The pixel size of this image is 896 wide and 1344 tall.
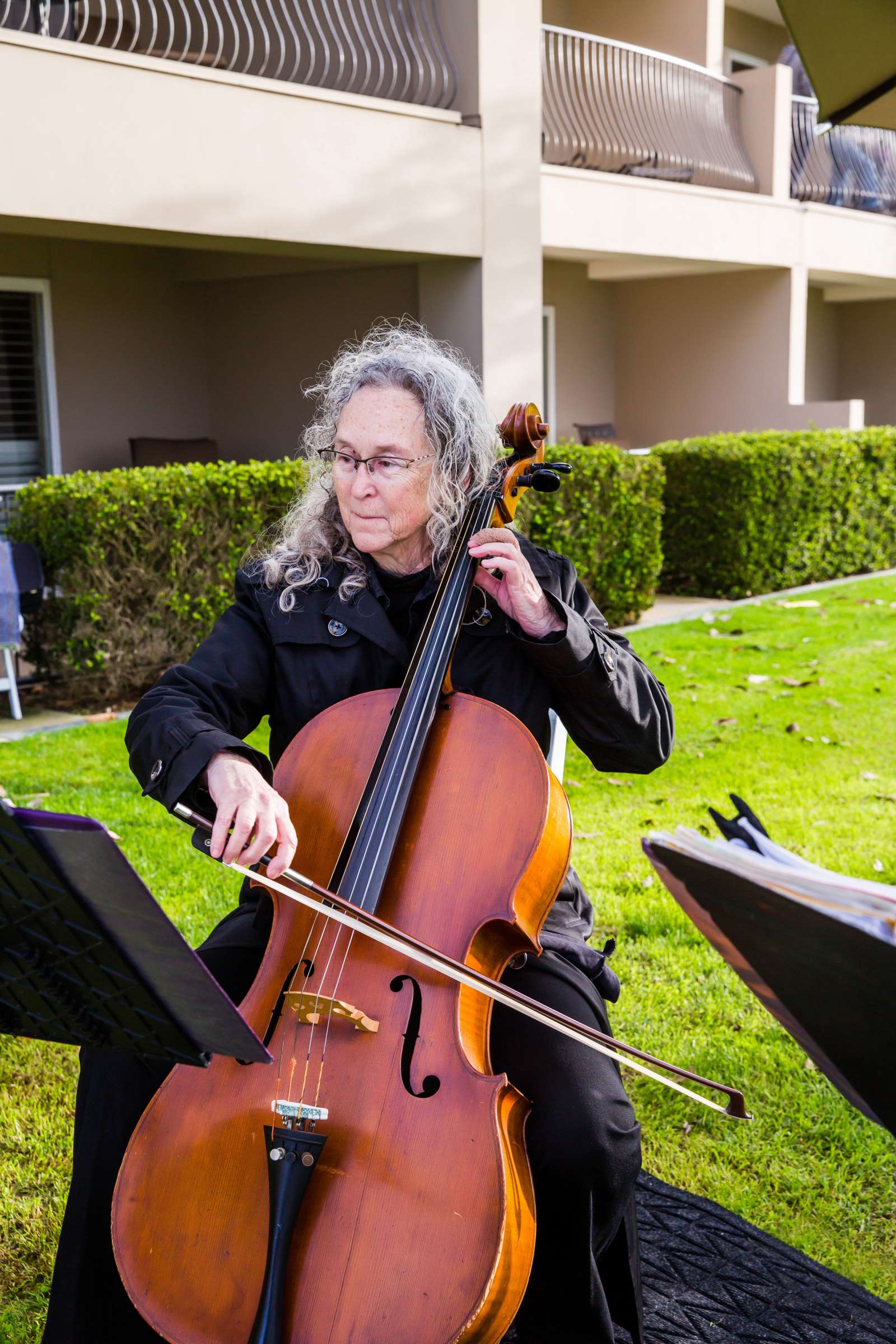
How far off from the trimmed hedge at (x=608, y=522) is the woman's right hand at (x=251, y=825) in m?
5.97

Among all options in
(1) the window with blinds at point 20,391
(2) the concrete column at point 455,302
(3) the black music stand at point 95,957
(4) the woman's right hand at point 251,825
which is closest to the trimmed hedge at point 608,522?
(2) the concrete column at point 455,302

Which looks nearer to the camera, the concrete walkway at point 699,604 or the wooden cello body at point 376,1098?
the wooden cello body at point 376,1098

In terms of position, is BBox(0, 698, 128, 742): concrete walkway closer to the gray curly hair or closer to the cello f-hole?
the gray curly hair

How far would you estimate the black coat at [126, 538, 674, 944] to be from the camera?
2.25 m

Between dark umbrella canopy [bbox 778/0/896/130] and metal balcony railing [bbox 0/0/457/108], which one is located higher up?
metal balcony railing [bbox 0/0/457/108]

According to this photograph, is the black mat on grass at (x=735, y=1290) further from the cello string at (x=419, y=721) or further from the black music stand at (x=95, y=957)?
the black music stand at (x=95, y=957)

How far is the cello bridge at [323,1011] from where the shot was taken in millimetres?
1741

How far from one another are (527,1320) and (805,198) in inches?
525

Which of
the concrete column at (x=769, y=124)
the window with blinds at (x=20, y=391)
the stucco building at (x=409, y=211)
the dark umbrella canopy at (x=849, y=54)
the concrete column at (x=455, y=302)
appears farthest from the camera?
the concrete column at (x=769, y=124)

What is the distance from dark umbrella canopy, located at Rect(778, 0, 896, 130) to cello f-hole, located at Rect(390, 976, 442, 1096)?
93.0 inches

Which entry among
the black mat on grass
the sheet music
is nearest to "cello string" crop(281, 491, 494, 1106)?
the sheet music

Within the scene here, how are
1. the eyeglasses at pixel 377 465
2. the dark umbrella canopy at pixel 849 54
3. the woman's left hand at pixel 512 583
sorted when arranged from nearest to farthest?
the woman's left hand at pixel 512 583 < the eyeglasses at pixel 377 465 < the dark umbrella canopy at pixel 849 54

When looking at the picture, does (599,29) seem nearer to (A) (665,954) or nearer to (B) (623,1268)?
(A) (665,954)

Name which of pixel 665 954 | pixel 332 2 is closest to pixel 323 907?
pixel 665 954
